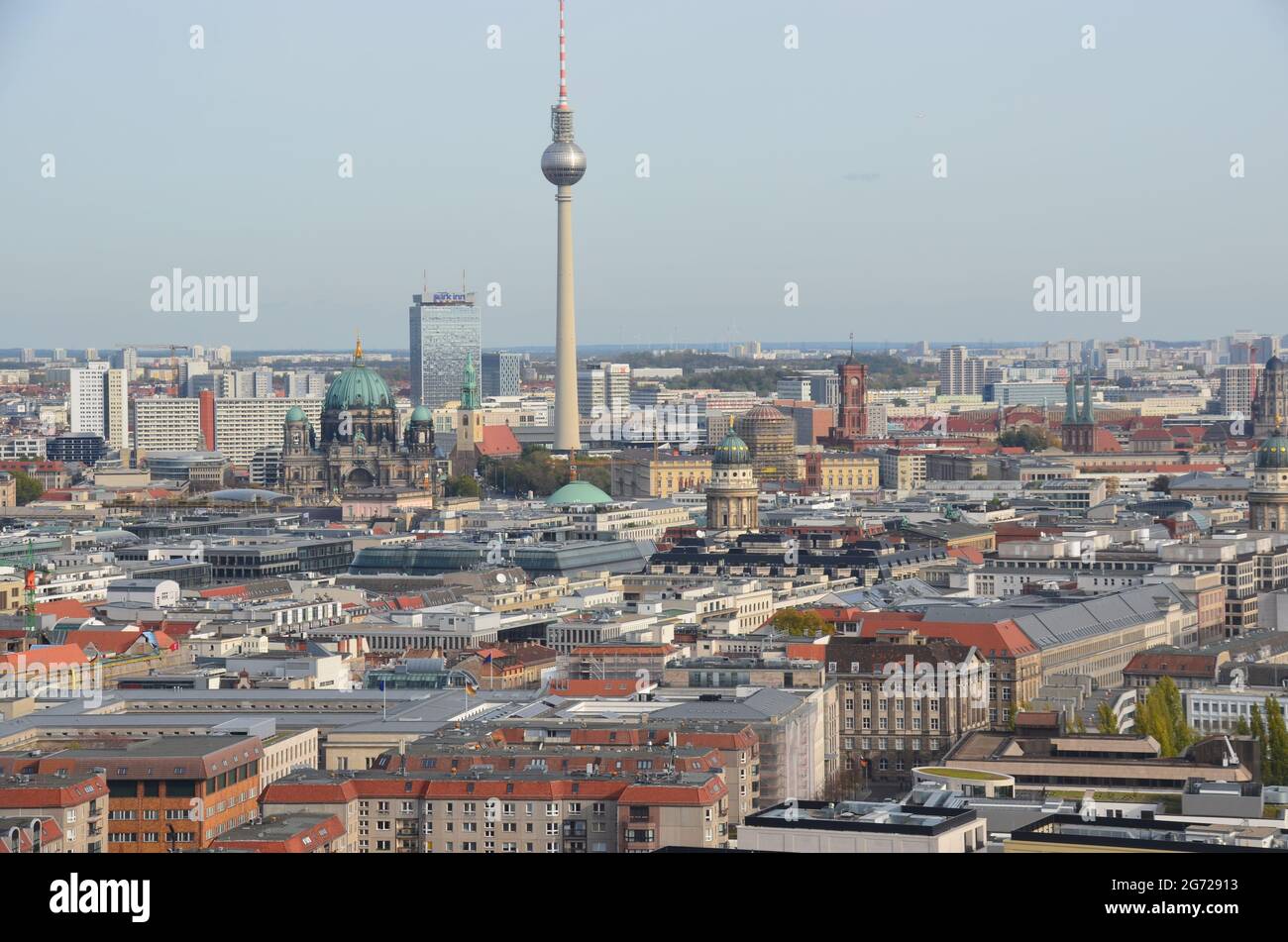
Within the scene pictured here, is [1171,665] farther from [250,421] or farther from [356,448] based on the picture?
[250,421]

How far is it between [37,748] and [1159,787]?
1050 cm

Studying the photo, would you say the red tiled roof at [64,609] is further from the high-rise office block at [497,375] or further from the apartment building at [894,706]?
the high-rise office block at [497,375]

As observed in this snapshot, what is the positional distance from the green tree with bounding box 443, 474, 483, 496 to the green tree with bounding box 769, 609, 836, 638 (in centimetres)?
4071

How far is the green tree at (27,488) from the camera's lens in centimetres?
7831

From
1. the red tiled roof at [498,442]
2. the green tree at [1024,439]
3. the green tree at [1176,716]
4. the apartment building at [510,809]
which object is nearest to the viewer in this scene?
the apartment building at [510,809]

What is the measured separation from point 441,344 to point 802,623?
350 feet

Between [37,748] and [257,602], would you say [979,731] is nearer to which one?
[37,748]

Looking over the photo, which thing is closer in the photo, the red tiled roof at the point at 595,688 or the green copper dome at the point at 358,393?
the red tiled roof at the point at 595,688

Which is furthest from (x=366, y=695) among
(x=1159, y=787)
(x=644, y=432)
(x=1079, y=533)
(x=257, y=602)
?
(x=644, y=432)

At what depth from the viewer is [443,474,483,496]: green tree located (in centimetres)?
7900

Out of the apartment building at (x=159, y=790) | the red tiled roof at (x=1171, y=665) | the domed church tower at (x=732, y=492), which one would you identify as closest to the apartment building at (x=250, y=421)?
the domed church tower at (x=732, y=492)

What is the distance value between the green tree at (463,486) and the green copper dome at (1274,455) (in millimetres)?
29270

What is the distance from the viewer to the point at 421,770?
22.0 meters

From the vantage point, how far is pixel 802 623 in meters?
37.1
